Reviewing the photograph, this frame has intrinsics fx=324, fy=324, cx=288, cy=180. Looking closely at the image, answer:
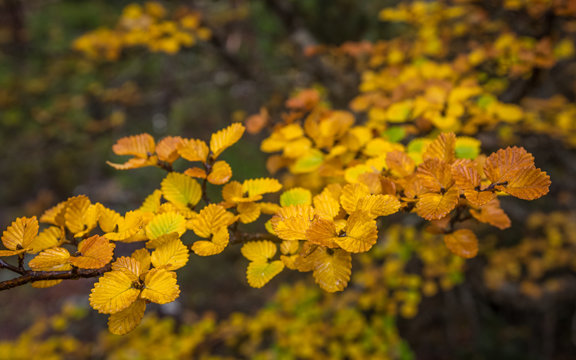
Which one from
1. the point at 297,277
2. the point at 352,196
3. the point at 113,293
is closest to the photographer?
the point at 113,293

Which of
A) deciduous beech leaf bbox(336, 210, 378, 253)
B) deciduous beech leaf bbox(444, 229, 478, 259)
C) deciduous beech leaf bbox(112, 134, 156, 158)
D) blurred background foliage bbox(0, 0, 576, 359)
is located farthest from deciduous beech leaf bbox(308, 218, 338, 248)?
blurred background foliage bbox(0, 0, 576, 359)

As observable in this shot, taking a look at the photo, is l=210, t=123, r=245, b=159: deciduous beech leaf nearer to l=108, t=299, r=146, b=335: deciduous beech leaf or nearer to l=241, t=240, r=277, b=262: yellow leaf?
l=241, t=240, r=277, b=262: yellow leaf

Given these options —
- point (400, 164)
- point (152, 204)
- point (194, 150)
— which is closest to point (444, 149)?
point (400, 164)

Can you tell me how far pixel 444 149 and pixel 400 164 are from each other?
10 cm

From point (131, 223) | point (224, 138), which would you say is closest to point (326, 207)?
point (224, 138)

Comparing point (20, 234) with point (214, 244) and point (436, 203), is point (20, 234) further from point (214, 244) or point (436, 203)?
point (436, 203)

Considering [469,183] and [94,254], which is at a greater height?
[469,183]

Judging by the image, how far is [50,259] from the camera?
2.01 ft

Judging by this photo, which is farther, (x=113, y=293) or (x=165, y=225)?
(x=165, y=225)

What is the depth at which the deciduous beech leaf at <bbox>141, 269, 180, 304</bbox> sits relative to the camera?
22.2 inches

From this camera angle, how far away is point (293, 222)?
633 millimetres

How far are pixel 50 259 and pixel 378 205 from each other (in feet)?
2.09

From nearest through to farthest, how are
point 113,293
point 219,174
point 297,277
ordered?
point 113,293 → point 219,174 → point 297,277

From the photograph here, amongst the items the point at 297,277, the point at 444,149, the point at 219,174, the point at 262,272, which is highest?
the point at 444,149
